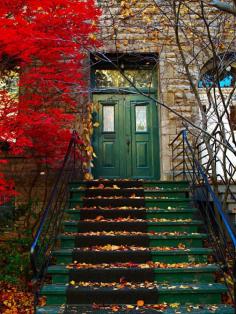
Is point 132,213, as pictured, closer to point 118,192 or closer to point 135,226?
point 135,226

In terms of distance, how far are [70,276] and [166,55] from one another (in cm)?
596

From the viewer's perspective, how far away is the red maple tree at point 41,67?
5805 millimetres

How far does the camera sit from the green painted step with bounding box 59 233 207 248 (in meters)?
5.45

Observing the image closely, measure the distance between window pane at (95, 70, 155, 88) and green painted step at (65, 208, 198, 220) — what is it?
397cm

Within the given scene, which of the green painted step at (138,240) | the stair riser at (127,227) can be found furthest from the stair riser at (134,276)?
the stair riser at (127,227)

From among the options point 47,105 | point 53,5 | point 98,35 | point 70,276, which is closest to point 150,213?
point 70,276

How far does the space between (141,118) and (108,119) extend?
828mm

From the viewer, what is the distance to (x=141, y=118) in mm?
9078

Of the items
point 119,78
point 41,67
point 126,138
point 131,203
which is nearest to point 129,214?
point 131,203

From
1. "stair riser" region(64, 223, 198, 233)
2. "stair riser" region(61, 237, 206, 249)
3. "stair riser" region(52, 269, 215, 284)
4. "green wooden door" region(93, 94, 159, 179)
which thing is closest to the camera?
"stair riser" region(52, 269, 215, 284)

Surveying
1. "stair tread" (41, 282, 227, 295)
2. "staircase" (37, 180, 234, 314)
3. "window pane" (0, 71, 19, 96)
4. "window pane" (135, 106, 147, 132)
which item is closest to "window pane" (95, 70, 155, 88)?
"window pane" (135, 106, 147, 132)

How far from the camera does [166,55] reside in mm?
8781

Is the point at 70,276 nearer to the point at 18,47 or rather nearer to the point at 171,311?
the point at 171,311

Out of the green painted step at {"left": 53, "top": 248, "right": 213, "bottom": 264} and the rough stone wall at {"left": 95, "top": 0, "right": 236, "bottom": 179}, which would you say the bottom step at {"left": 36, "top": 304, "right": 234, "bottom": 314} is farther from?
the rough stone wall at {"left": 95, "top": 0, "right": 236, "bottom": 179}
